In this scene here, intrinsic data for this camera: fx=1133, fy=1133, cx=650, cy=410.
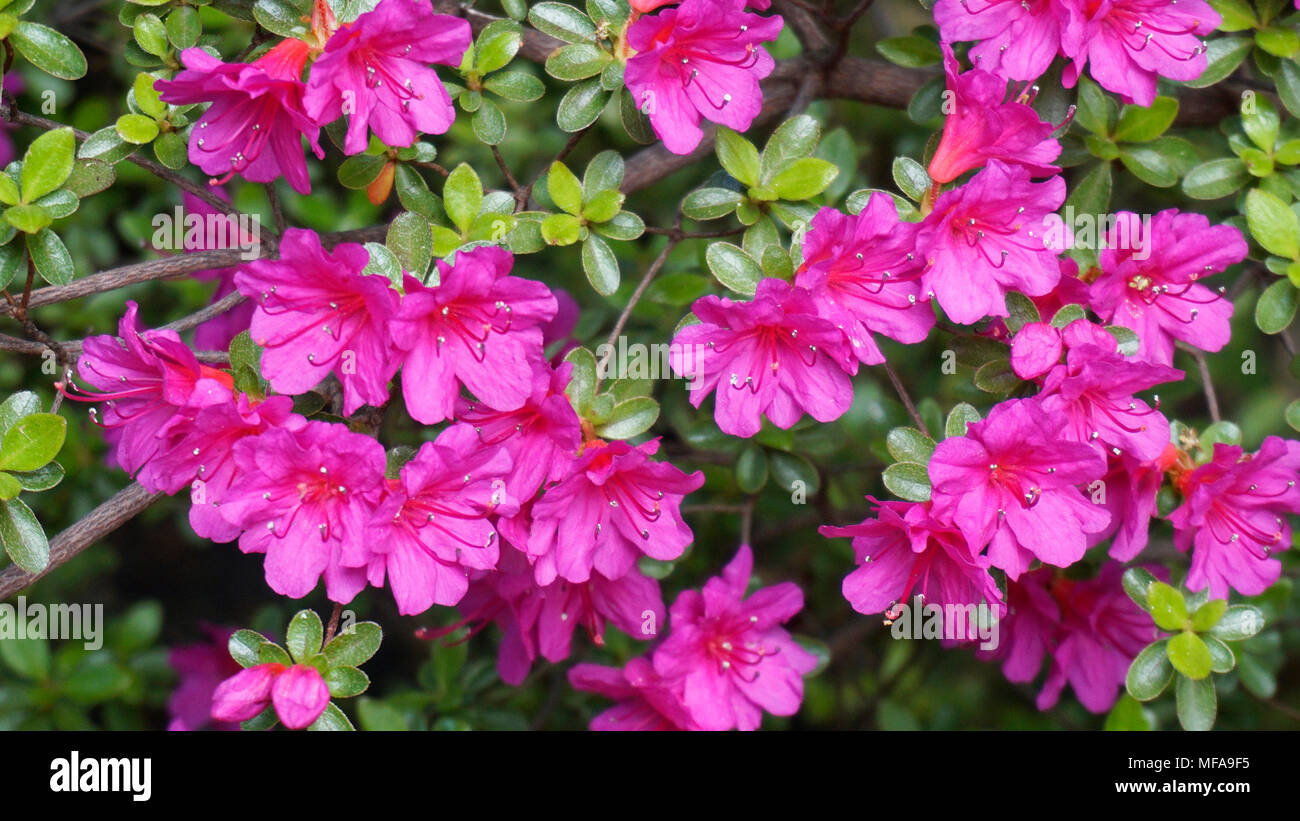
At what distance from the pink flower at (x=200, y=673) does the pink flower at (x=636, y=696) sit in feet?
3.10

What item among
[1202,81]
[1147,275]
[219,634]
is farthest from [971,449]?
[219,634]

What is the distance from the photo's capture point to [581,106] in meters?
1.60

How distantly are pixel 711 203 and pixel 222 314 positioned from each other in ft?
2.97

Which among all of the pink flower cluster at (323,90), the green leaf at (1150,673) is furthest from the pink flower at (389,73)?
the green leaf at (1150,673)

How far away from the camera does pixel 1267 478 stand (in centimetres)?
166

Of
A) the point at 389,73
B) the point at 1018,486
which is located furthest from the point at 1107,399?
the point at 389,73

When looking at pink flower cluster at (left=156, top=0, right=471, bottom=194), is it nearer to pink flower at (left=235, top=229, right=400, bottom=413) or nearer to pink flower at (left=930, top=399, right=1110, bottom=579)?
pink flower at (left=235, top=229, right=400, bottom=413)

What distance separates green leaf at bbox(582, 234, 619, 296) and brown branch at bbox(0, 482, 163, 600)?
68 centimetres

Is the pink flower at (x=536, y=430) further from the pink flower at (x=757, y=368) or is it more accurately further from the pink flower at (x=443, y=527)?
the pink flower at (x=757, y=368)

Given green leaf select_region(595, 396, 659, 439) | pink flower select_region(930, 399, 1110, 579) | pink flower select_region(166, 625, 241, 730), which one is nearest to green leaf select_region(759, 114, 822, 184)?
green leaf select_region(595, 396, 659, 439)

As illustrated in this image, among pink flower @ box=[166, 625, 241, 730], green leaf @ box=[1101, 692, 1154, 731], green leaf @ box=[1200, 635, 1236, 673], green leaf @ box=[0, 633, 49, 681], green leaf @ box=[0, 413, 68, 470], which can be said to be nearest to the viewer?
green leaf @ box=[0, 413, 68, 470]

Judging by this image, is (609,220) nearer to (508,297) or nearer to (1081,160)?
(508,297)

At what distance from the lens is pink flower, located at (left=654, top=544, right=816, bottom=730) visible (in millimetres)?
1740

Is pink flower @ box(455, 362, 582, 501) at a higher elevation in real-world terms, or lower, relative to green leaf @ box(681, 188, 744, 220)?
lower
